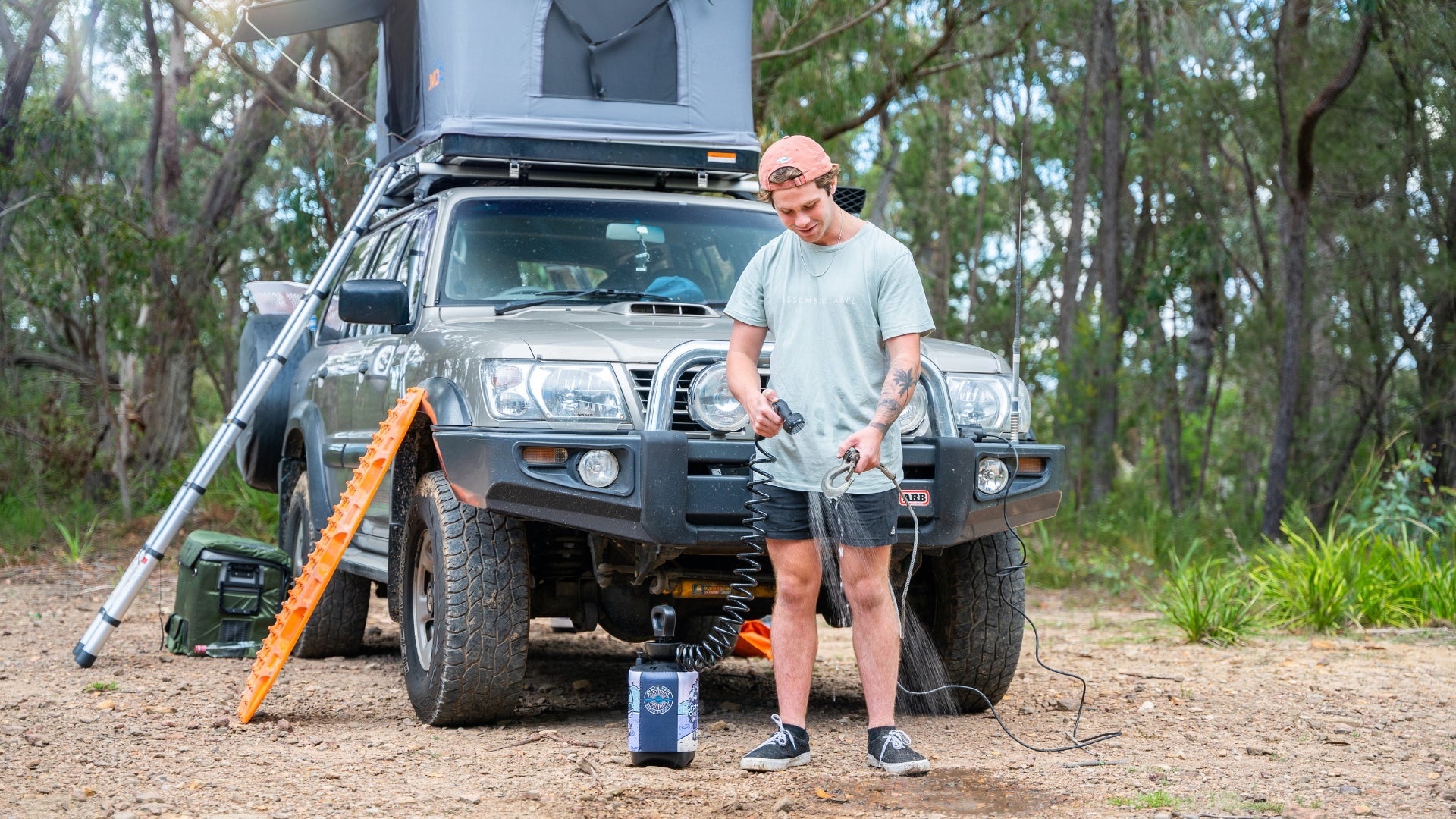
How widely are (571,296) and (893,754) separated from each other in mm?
2299

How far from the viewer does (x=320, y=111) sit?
13.4 meters

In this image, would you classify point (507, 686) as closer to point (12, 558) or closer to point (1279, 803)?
point (1279, 803)

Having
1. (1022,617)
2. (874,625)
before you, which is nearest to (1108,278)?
(1022,617)

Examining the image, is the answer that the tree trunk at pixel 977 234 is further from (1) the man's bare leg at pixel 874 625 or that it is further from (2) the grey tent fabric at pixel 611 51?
(1) the man's bare leg at pixel 874 625

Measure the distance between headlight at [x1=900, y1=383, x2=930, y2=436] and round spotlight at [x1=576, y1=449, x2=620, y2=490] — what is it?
99 centimetres

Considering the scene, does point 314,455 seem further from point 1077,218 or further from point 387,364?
point 1077,218

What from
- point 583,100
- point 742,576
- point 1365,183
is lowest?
point 742,576

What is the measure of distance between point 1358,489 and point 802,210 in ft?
25.5

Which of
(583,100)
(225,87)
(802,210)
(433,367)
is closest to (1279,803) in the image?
(802,210)

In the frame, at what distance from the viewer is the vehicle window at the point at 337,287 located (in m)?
7.43

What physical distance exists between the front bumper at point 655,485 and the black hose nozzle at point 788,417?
39cm

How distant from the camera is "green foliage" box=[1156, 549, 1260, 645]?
26.1 ft

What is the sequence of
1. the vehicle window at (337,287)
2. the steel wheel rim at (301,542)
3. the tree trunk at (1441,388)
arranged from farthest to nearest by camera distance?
the tree trunk at (1441,388)
the vehicle window at (337,287)
the steel wheel rim at (301,542)

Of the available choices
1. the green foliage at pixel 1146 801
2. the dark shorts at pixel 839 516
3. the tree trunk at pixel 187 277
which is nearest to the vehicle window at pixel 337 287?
the dark shorts at pixel 839 516
